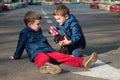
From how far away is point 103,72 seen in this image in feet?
22.4

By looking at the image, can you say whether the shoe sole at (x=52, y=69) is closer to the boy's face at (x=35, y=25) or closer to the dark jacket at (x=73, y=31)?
the boy's face at (x=35, y=25)

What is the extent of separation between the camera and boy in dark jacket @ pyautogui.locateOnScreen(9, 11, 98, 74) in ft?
22.4

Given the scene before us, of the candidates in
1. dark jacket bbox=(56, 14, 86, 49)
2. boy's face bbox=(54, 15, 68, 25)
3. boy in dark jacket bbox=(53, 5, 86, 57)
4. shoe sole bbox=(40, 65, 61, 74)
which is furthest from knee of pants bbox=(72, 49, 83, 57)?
shoe sole bbox=(40, 65, 61, 74)

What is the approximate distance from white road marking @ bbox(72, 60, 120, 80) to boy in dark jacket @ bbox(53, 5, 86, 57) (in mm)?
782

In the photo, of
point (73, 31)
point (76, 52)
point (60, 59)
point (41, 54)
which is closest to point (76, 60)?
point (60, 59)

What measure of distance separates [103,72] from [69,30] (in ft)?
5.71

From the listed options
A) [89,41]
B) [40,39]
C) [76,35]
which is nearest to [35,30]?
[40,39]

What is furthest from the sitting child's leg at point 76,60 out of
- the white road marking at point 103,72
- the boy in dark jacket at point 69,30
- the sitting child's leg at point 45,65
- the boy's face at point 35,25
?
the boy's face at point 35,25

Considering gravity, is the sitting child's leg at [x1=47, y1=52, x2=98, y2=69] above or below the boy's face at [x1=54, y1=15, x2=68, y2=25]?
below

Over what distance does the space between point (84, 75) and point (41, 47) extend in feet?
4.25

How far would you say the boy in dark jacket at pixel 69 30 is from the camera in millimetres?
8078

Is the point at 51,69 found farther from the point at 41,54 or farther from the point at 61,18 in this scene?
the point at 61,18

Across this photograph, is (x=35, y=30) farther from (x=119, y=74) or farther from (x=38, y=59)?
(x=119, y=74)

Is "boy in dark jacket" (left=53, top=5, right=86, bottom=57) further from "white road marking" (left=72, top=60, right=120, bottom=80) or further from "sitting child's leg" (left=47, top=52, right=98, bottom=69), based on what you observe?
"white road marking" (left=72, top=60, right=120, bottom=80)
